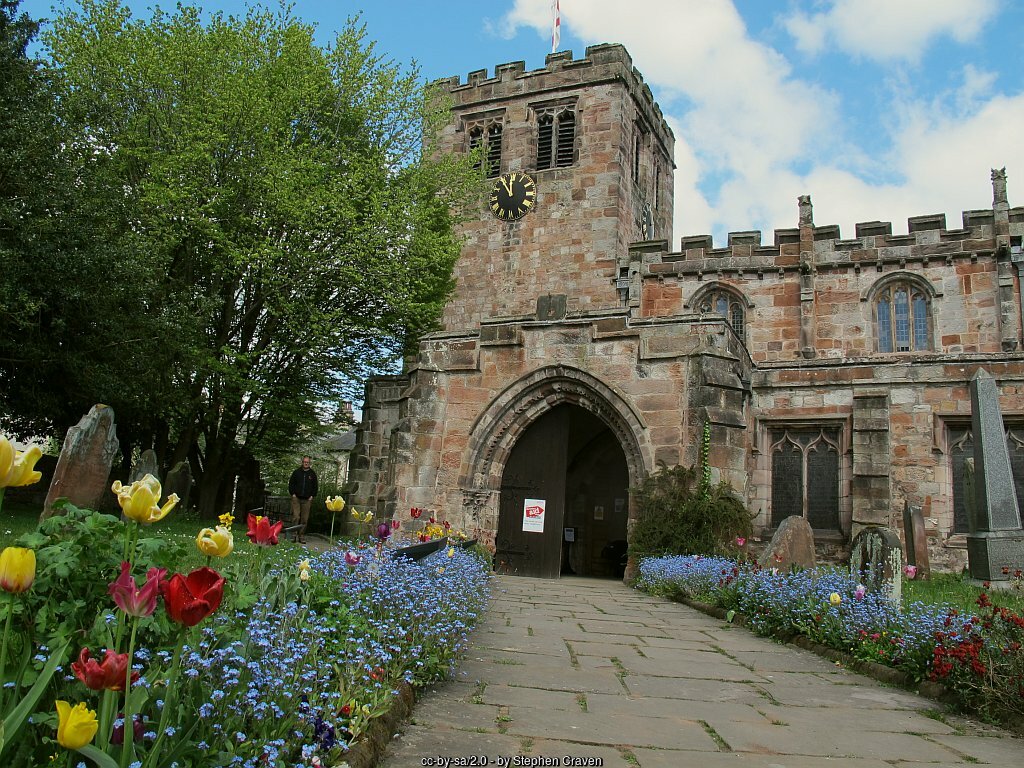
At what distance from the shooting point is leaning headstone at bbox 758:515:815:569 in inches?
→ 390

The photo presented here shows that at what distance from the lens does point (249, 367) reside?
1853 cm

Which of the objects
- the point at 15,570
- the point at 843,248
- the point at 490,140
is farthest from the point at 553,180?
the point at 15,570

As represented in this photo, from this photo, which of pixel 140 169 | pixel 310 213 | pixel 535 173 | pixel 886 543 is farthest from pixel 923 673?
pixel 535 173

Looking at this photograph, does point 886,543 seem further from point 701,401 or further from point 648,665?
point 701,401

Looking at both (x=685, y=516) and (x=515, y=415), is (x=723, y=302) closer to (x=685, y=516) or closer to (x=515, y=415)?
(x=515, y=415)

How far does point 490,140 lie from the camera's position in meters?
29.1

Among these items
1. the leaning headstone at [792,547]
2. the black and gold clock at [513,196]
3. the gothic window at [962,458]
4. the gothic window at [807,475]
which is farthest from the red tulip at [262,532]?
the black and gold clock at [513,196]

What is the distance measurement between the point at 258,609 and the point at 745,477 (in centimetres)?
1030

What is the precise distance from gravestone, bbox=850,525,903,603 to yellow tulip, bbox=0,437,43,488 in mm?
6643

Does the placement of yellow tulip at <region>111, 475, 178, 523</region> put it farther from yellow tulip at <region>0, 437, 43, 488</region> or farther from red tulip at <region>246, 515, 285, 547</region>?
red tulip at <region>246, 515, 285, 547</region>

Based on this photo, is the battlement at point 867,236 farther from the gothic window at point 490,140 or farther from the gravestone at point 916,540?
the gravestone at point 916,540

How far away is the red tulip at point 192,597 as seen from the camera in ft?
6.51

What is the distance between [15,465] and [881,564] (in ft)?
24.0

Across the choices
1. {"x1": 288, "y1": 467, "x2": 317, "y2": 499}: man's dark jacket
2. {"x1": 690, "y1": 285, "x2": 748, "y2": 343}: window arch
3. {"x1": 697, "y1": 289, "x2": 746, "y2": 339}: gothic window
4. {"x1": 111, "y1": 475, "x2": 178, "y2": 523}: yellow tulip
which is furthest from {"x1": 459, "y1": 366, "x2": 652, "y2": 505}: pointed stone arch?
{"x1": 111, "y1": 475, "x2": 178, "y2": 523}: yellow tulip
